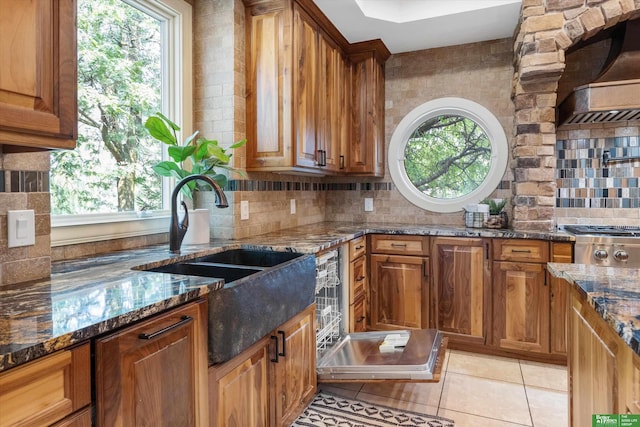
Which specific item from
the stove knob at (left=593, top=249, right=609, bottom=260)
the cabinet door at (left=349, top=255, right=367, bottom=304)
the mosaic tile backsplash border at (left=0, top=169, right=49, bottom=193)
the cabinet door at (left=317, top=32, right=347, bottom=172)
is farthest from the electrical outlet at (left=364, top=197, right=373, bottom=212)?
the mosaic tile backsplash border at (left=0, top=169, right=49, bottom=193)

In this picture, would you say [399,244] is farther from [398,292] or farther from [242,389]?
[242,389]

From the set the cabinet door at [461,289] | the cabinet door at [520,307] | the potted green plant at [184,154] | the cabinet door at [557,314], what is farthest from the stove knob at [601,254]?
the potted green plant at [184,154]

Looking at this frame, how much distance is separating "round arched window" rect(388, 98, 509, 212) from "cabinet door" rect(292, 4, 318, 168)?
1.17m

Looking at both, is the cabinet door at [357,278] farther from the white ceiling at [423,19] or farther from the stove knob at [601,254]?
the white ceiling at [423,19]

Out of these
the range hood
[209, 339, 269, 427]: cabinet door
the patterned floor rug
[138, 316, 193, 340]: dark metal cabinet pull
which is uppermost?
the range hood

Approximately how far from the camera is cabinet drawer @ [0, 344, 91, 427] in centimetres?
79

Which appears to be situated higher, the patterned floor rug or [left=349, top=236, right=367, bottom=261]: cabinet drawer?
[left=349, top=236, right=367, bottom=261]: cabinet drawer

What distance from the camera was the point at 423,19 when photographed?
299cm

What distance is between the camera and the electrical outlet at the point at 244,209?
8.50 feet

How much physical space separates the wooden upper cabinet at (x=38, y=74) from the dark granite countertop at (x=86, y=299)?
1.48ft

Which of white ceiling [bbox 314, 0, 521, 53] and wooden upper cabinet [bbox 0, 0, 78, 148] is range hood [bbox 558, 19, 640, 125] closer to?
white ceiling [bbox 314, 0, 521, 53]

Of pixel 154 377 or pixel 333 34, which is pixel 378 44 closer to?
pixel 333 34

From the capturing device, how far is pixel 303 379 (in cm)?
203

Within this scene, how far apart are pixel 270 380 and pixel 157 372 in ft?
2.30
